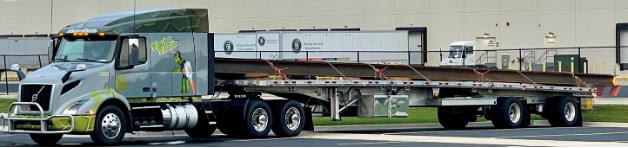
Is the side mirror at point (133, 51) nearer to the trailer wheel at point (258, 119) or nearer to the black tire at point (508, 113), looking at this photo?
the trailer wheel at point (258, 119)

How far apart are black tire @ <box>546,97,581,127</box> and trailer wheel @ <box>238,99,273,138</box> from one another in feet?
31.9

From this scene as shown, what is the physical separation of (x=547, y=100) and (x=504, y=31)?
1198 inches

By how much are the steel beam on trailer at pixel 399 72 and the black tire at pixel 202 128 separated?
992 mm

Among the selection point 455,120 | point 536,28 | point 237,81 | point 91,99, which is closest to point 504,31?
point 536,28

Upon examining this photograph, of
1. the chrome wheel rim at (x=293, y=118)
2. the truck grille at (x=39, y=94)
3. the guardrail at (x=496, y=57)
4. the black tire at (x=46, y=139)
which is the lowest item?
the black tire at (x=46, y=139)

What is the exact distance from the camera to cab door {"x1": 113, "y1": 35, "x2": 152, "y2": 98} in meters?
17.5

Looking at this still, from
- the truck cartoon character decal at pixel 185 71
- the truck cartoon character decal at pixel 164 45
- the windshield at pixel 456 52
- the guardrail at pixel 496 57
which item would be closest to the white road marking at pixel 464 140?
the truck cartoon character decal at pixel 185 71

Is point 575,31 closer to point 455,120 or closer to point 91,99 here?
point 455,120

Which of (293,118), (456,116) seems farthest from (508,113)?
(293,118)

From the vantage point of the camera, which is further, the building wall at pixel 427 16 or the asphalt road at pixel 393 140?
the building wall at pixel 427 16

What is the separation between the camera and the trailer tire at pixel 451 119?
2600cm

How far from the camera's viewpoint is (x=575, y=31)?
181 ft

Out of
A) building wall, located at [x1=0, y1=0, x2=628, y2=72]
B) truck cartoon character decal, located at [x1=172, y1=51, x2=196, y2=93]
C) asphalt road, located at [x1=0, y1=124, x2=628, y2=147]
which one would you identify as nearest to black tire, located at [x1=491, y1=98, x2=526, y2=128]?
asphalt road, located at [x1=0, y1=124, x2=628, y2=147]

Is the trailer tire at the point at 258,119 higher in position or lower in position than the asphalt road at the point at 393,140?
higher
